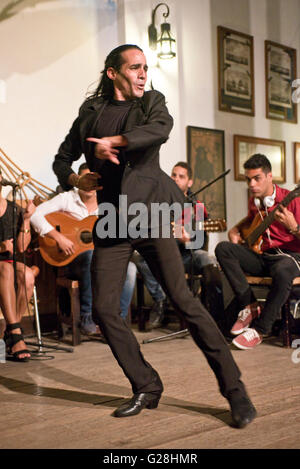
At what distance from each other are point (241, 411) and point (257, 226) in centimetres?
204

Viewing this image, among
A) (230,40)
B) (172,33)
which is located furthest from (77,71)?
(230,40)

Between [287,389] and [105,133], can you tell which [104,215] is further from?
[287,389]

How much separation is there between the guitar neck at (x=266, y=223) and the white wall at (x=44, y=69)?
1740 mm

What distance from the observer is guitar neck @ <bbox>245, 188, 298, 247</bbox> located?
3562mm

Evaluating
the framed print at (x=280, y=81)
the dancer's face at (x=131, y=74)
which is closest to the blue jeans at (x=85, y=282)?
the dancer's face at (x=131, y=74)

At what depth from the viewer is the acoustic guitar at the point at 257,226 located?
3566mm

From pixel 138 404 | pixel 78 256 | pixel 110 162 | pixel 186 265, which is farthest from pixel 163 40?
pixel 138 404

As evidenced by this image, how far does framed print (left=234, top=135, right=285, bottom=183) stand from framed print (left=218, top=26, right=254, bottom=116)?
32cm

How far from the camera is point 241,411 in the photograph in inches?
76.2

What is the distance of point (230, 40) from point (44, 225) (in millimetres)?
3205

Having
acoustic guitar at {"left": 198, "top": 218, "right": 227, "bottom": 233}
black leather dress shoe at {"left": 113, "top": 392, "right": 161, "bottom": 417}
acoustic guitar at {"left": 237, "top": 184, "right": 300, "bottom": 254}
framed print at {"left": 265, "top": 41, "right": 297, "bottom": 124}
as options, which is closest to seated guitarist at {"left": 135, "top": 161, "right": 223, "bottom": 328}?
acoustic guitar at {"left": 198, "top": 218, "right": 227, "bottom": 233}

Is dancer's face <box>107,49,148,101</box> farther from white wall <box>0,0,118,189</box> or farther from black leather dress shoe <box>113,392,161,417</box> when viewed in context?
white wall <box>0,0,118,189</box>

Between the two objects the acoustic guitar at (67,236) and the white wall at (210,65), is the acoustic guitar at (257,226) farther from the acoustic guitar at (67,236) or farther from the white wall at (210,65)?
the white wall at (210,65)

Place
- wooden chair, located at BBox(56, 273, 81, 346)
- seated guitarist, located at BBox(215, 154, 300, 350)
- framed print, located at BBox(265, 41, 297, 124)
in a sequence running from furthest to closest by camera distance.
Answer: framed print, located at BBox(265, 41, 297, 124)
wooden chair, located at BBox(56, 273, 81, 346)
seated guitarist, located at BBox(215, 154, 300, 350)
